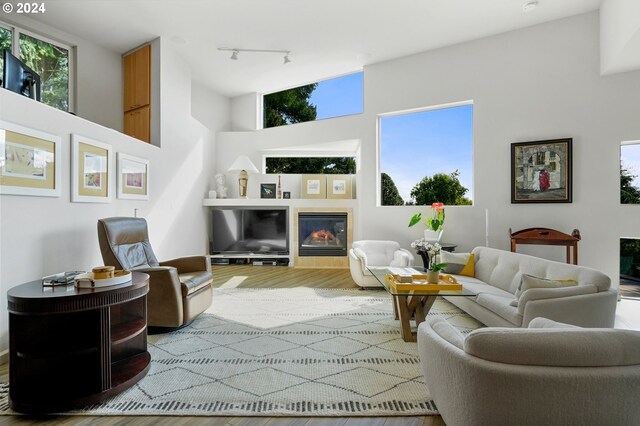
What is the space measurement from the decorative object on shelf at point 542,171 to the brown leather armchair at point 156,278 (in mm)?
4468

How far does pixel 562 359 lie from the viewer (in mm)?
1303

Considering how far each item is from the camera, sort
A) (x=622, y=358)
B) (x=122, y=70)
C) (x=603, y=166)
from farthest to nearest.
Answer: (x=122, y=70) < (x=603, y=166) < (x=622, y=358)

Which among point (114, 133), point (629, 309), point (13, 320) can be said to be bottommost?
point (629, 309)

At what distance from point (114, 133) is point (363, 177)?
12.5 feet

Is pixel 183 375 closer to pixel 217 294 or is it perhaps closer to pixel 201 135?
pixel 217 294

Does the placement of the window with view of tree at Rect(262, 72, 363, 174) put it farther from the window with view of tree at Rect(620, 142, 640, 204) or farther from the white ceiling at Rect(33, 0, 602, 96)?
the window with view of tree at Rect(620, 142, 640, 204)

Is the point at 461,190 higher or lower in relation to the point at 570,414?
higher

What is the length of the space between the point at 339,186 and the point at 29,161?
5.04 meters

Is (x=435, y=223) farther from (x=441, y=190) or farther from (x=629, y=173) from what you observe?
(x=629, y=173)

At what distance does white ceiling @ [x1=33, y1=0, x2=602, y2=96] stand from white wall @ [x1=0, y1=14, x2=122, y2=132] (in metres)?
0.13

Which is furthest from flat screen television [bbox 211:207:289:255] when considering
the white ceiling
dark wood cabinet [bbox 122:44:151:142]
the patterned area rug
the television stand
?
the patterned area rug

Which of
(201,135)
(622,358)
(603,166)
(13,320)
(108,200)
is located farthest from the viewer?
(201,135)

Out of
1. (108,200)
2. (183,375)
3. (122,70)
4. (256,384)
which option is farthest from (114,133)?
(256,384)

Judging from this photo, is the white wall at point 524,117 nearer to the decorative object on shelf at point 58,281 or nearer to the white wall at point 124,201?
the white wall at point 124,201
